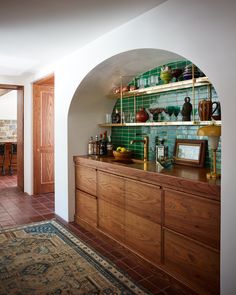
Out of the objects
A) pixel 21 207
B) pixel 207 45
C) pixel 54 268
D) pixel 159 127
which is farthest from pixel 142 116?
pixel 21 207

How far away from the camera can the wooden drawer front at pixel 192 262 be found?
2123 mm

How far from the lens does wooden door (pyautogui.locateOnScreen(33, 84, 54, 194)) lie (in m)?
5.60

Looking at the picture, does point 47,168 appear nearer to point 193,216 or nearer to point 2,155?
point 2,155

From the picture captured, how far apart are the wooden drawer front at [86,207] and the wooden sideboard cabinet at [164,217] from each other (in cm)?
3

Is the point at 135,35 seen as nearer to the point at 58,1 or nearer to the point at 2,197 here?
the point at 58,1

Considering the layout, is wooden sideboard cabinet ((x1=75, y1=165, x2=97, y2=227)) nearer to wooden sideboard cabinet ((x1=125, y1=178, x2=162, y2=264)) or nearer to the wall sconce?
wooden sideboard cabinet ((x1=125, y1=178, x2=162, y2=264))

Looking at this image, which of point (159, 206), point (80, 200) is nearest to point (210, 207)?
point (159, 206)

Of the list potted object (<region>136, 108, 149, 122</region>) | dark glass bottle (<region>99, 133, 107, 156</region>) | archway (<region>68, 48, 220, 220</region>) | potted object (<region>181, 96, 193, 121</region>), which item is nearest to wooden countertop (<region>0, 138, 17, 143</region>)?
archway (<region>68, 48, 220, 220</region>)

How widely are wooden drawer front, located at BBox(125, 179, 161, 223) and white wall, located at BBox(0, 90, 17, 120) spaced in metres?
7.13

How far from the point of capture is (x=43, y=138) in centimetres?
570

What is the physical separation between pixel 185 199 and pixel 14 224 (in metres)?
2.61

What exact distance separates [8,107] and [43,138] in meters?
4.22

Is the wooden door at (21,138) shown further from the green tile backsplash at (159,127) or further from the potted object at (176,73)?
the potted object at (176,73)

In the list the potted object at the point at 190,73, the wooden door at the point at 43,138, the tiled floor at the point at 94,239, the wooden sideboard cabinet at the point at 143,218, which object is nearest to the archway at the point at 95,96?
the potted object at the point at 190,73
